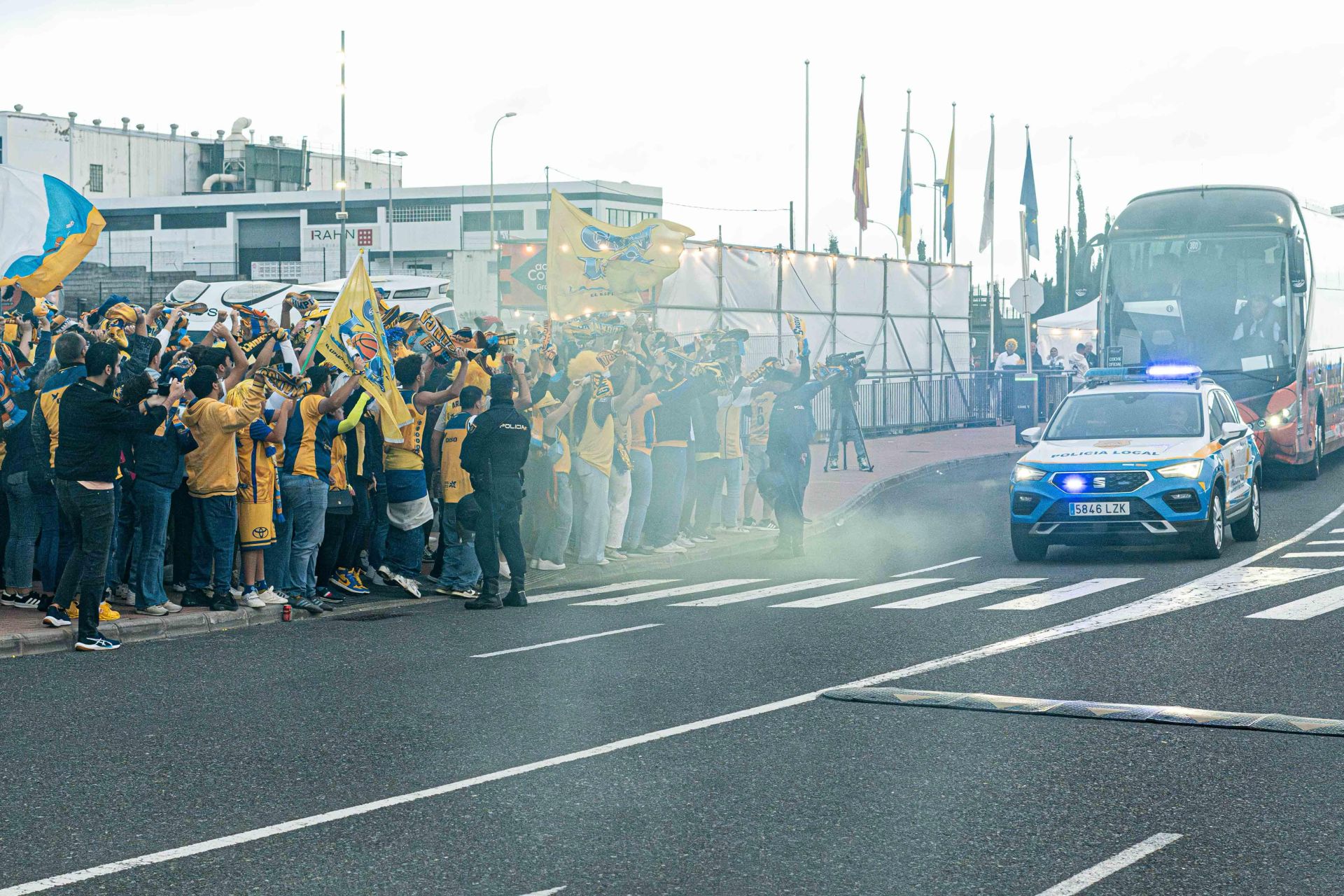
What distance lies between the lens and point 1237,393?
22750 mm

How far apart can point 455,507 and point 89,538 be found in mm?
3530

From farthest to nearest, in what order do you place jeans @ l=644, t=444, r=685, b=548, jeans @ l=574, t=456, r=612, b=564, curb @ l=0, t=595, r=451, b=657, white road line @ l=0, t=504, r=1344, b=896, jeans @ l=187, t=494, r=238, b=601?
jeans @ l=644, t=444, r=685, b=548 < jeans @ l=574, t=456, r=612, b=564 < jeans @ l=187, t=494, r=238, b=601 < curb @ l=0, t=595, r=451, b=657 < white road line @ l=0, t=504, r=1344, b=896

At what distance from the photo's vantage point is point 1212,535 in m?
14.7

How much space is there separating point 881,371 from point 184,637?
25547mm

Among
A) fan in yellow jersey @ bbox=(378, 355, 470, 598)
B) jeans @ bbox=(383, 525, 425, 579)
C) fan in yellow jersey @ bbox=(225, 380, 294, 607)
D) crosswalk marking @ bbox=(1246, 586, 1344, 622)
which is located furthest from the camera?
jeans @ bbox=(383, 525, 425, 579)

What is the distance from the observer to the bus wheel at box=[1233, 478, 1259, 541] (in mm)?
16328

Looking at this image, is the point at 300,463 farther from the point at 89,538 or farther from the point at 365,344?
the point at 89,538

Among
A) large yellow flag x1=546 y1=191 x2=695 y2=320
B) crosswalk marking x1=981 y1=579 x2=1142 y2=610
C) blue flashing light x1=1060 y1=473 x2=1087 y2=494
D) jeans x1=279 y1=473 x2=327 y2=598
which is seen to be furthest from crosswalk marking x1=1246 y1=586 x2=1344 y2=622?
large yellow flag x1=546 y1=191 x2=695 y2=320

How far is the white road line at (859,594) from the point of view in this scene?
1263cm

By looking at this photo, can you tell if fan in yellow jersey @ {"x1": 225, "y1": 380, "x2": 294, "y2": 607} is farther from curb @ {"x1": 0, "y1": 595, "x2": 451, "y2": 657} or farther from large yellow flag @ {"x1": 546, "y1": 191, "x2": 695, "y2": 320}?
large yellow flag @ {"x1": 546, "y1": 191, "x2": 695, "y2": 320}

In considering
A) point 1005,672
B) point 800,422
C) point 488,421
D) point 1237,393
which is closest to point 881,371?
point 1237,393

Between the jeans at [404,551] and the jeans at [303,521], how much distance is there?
3.15 feet

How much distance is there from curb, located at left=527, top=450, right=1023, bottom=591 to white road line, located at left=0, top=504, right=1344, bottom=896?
4992mm

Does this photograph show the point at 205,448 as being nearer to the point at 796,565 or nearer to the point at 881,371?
the point at 796,565
